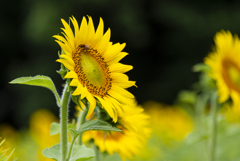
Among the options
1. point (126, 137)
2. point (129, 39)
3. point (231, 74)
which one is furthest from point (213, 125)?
point (129, 39)

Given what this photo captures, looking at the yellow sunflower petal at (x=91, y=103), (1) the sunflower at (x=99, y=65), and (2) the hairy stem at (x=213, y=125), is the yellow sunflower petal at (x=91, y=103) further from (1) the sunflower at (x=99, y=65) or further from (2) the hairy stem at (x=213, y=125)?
(2) the hairy stem at (x=213, y=125)

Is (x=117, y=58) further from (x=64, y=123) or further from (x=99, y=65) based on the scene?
(x=64, y=123)

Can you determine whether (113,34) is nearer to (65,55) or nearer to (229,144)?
(229,144)

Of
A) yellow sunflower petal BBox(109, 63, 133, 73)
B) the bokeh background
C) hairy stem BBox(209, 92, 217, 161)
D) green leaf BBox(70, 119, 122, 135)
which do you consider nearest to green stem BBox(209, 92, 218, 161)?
hairy stem BBox(209, 92, 217, 161)

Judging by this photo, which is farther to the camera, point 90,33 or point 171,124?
point 171,124

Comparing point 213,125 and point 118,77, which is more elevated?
point 213,125

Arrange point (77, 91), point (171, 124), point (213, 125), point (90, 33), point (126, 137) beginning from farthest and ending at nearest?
point (171, 124)
point (213, 125)
point (126, 137)
point (90, 33)
point (77, 91)
